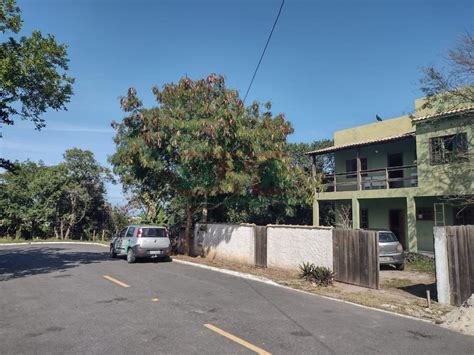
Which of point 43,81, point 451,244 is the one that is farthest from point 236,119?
point 451,244

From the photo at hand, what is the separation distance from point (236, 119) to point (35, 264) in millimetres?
10211

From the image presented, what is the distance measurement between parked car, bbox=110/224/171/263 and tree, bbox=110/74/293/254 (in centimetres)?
248

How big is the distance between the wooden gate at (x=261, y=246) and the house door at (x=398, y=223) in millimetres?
10113

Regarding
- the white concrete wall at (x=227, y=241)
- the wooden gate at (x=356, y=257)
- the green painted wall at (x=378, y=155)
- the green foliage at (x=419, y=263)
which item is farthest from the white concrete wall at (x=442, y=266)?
the green painted wall at (x=378, y=155)

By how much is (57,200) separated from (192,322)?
32.2m

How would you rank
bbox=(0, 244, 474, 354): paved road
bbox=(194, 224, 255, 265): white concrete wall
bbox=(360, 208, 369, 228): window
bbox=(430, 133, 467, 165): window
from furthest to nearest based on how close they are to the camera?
bbox=(360, 208, 369, 228): window < bbox=(430, 133, 467, 165): window < bbox=(194, 224, 255, 265): white concrete wall < bbox=(0, 244, 474, 354): paved road

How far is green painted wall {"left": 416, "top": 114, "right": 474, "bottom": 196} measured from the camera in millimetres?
15672

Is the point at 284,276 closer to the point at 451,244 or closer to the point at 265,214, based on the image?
the point at 451,244

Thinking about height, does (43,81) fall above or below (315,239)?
above

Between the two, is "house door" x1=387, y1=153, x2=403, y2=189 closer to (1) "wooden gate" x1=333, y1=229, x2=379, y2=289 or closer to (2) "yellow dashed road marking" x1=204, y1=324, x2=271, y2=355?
(1) "wooden gate" x1=333, y1=229, x2=379, y2=289

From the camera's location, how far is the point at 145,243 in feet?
50.7

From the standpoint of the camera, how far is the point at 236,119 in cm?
1481

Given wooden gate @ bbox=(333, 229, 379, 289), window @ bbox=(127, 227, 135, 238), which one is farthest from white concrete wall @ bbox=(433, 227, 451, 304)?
window @ bbox=(127, 227, 135, 238)

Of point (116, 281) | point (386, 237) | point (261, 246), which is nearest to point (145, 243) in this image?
point (116, 281)
